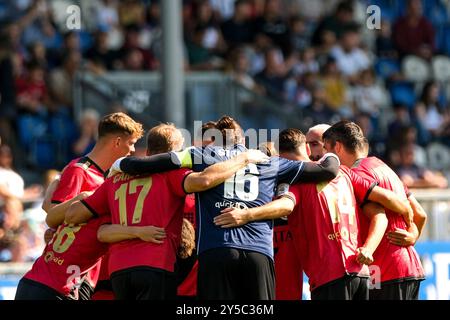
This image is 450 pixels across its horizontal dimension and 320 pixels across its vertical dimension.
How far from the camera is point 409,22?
2045 centimetres

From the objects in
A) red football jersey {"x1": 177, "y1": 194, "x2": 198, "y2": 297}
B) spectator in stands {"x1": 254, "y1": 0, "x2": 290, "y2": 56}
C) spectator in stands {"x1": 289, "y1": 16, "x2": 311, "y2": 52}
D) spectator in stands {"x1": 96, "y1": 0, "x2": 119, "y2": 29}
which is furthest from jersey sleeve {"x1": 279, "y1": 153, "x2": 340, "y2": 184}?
spectator in stands {"x1": 289, "y1": 16, "x2": 311, "y2": 52}

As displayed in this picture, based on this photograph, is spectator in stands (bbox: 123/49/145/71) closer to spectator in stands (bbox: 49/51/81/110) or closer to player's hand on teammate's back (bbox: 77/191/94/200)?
spectator in stands (bbox: 49/51/81/110)

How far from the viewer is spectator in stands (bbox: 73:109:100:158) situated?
16016mm

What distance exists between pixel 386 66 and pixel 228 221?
12041 millimetres

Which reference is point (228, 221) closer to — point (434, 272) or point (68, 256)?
point (68, 256)

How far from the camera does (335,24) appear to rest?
19.8m

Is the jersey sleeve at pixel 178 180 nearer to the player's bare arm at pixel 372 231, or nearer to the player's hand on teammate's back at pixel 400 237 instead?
the player's bare arm at pixel 372 231

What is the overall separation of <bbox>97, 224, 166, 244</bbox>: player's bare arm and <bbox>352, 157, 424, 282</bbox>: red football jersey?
1.62m

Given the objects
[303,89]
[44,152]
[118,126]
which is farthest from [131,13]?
[118,126]

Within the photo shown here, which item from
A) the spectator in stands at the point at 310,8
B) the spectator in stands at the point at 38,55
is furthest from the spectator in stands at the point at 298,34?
the spectator in stands at the point at 38,55

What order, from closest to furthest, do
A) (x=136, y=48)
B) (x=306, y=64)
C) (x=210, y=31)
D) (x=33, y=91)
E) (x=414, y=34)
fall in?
1. (x=33, y=91)
2. (x=136, y=48)
3. (x=210, y=31)
4. (x=306, y=64)
5. (x=414, y=34)

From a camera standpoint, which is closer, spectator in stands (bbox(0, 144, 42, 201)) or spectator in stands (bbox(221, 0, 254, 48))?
spectator in stands (bbox(0, 144, 42, 201))
